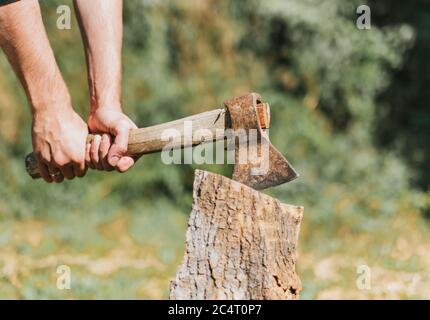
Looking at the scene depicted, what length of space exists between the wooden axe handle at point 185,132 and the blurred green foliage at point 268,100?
4.21 metres

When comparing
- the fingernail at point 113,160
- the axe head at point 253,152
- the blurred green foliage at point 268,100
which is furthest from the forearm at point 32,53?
the blurred green foliage at point 268,100

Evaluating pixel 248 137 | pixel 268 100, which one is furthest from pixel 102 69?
pixel 268 100

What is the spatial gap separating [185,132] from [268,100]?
5676 millimetres

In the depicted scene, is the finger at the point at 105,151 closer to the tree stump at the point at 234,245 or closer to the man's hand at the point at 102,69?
the man's hand at the point at 102,69

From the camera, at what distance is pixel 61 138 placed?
4152 mm

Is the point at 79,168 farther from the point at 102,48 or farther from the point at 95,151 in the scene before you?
the point at 102,48

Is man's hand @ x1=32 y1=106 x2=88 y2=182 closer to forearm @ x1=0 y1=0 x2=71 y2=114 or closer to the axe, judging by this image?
forearm @ x1=0 y1=0 x2=71 y2=114

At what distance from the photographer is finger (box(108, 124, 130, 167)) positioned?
407 cm

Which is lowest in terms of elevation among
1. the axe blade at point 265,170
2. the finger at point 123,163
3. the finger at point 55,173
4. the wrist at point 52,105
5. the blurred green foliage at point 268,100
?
the axe blade at point 265,170

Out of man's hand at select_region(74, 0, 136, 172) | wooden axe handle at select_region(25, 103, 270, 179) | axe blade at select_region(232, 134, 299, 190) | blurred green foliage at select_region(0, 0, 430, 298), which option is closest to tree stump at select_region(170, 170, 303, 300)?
axe blade at select_region(232, 134, 299, 190)

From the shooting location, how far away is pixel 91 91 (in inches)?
171

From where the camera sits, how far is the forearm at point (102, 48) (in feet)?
14.0
